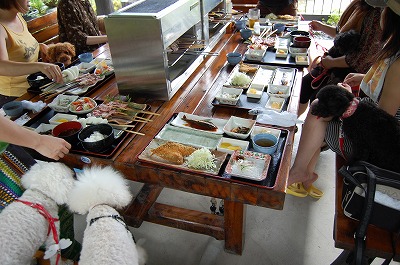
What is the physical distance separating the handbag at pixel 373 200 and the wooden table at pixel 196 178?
384mm

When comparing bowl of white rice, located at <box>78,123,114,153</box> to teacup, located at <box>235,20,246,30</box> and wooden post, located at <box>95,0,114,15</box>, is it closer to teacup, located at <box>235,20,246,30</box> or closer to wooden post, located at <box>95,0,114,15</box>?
teacup, located at <box>235,20,246,30</box>

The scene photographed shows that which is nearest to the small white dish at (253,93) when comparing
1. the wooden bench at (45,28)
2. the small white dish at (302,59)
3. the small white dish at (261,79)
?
the small white dish at (261,79)

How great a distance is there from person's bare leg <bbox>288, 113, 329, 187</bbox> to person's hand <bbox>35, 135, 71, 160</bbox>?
1746 mm

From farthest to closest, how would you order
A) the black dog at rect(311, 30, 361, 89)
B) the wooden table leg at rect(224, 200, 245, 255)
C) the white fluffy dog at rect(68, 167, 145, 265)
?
the black dog at rect(311, 30, 361, 89) < the wooden table leg at rect(224, 200, 245, 255) < the white fluffy dog at rect(68, 167, 145, 265)

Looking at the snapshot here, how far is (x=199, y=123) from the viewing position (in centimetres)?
196

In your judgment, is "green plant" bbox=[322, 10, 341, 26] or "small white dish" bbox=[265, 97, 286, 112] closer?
"small white dish" bbox=[265, 97, 286, 112]

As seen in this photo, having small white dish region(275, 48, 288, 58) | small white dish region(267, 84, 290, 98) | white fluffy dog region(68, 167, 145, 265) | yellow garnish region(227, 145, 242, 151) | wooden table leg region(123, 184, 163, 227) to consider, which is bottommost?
wooden table leg region(123, 184, 163, 227)

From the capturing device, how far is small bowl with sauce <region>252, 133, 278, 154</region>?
66.1 inches

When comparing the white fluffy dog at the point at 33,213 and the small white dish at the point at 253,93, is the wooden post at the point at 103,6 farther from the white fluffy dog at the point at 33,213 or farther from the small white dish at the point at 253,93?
the white fluffy dog at the point at 33,213

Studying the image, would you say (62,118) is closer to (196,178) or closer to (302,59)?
(196,178)

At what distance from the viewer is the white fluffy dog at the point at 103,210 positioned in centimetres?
140

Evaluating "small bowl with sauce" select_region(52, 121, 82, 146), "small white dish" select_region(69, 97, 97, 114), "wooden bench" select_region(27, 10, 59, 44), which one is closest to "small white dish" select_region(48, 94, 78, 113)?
"small white dish" select_region(69, 97, 97, 114)

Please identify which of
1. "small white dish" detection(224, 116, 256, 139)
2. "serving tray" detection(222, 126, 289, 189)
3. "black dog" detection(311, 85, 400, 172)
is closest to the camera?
"serving tray" detection(222, 126, 289, 189)

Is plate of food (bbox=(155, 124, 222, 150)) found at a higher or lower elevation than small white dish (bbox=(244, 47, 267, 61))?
lower
